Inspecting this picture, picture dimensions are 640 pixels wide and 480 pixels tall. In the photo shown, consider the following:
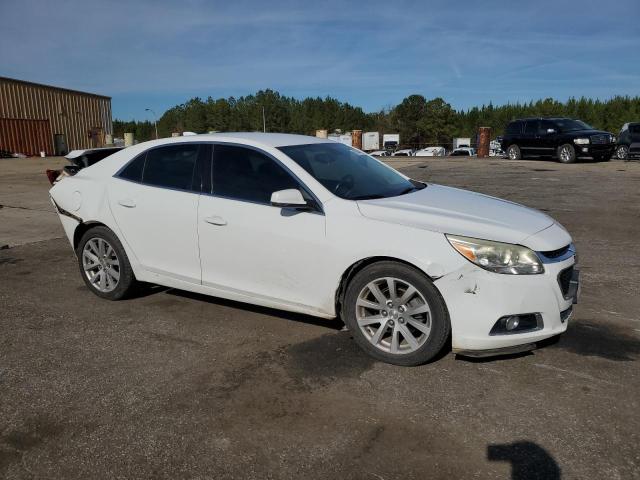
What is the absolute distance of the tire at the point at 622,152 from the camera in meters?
22.0

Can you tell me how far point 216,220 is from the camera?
4.24 m

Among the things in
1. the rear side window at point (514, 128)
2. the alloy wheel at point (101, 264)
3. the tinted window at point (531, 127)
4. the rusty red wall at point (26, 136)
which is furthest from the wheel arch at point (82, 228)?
the rusty red wall at point (26, 136)

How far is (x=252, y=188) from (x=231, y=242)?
1.52ft

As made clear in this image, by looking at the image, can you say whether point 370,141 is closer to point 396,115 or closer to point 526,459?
point 396,115

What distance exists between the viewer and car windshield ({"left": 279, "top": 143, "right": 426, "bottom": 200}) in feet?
13.6

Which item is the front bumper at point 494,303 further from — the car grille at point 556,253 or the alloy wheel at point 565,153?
the alloy wheel at point 565,153

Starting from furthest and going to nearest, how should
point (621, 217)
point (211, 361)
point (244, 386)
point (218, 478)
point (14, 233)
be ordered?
1. point (621, 217)
2. point (14, 233)
3. point (211, 361)
4. point (244, 386)
5. point (218, 478)

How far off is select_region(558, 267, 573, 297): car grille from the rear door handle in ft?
8.15

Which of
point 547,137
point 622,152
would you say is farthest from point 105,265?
point 622,152

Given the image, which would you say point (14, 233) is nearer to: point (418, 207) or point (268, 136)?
point (268, 136)

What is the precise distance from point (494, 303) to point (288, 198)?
1.57 m

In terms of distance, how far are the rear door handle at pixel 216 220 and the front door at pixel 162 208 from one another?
153 mm

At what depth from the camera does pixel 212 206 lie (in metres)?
4.29

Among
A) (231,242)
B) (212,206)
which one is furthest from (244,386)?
(212,206)
